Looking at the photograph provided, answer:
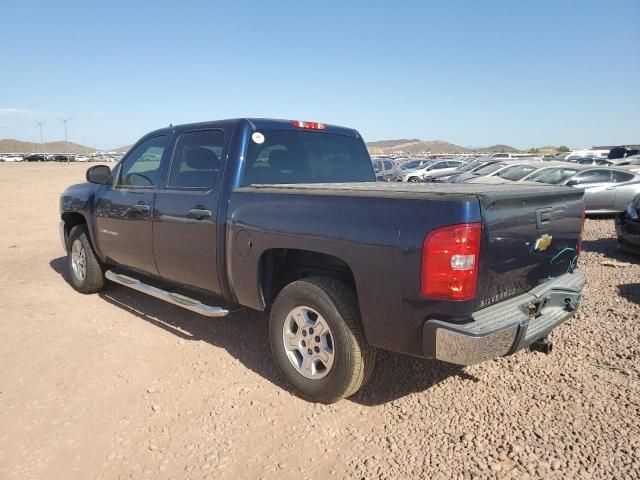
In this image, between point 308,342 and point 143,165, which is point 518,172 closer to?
point 143,165

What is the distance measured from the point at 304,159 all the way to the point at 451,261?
2.14m

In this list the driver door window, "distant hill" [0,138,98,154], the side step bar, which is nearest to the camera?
the side step bar

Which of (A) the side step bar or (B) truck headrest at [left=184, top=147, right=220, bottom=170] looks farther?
(B) truck headrest at [left=184, top=147, right=220, bottom=170]

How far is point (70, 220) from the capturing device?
228 inches

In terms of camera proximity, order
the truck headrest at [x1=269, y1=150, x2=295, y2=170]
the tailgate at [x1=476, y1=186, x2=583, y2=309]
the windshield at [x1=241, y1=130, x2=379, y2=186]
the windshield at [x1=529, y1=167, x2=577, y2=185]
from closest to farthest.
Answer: the tailgate at [x1=476, y1=186, x2=583, y2=309], the windshield at [x1=241, y1=130, x2=379, y2=186], the truck headrest at [x1=269, y1=150, x2=295, y2=170], the windshield at [x1=529, y1=167, x2=577, y2=185]

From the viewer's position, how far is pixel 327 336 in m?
3.00

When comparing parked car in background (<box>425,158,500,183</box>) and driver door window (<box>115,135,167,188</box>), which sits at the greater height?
driver door window (<box>115,135,167,188</box>)

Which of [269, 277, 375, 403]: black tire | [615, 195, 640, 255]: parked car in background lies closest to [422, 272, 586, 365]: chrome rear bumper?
[269, 277, 375, 403]: black tire

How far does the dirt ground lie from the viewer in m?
2.48

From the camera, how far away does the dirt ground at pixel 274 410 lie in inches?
97.7

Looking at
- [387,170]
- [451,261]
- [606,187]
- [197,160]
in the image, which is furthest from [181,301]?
[387,170]

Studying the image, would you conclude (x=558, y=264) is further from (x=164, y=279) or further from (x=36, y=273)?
(x=36, y=273)

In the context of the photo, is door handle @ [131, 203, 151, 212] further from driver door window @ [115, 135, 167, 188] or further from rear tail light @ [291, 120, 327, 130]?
rear tail light @ [291, 120, 327, 130]

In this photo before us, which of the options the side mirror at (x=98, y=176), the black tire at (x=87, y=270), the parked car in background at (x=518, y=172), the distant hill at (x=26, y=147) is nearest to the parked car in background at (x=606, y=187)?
the parked car in background at (x=518, y=172)
